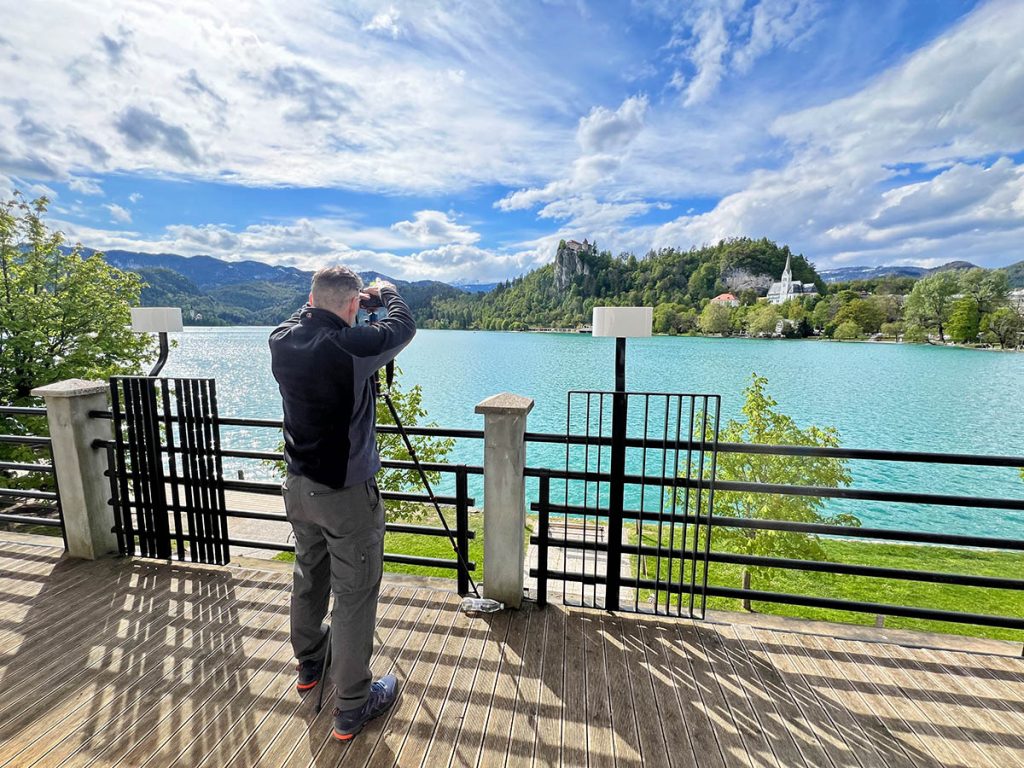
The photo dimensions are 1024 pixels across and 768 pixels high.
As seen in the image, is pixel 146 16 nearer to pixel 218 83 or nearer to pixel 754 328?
pixel 218 83

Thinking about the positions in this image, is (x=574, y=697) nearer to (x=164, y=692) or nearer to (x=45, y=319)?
(x=164, y=692)

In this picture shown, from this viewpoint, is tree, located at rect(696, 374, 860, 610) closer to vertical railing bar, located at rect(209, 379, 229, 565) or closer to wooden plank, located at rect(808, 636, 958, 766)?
wooden plank, located at rect(808, 636, 958, 766)

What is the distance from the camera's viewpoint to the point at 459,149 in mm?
14789

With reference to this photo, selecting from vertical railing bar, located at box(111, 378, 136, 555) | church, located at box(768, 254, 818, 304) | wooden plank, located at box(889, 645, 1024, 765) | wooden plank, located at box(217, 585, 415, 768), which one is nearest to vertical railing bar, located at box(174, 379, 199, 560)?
vertical railing bar, located at box(111, 378, 136, 555)

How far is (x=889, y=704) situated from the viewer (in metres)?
1.89

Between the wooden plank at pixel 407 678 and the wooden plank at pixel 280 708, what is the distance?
13cm

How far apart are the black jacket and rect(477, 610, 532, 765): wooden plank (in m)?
1.10

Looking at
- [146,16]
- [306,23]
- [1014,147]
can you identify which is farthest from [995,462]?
[1014,147]

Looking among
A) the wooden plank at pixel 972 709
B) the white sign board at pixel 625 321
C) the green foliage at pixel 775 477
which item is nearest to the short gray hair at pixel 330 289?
the white sign board at pixel 625 321

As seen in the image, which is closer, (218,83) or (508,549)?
(508,549)

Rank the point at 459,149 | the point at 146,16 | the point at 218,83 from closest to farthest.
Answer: the point at 146,16 < the point at 218,83 < the point at 459,149

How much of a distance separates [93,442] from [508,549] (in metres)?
2.93

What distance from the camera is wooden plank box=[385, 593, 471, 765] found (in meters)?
1.62

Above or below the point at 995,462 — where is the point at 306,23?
above
